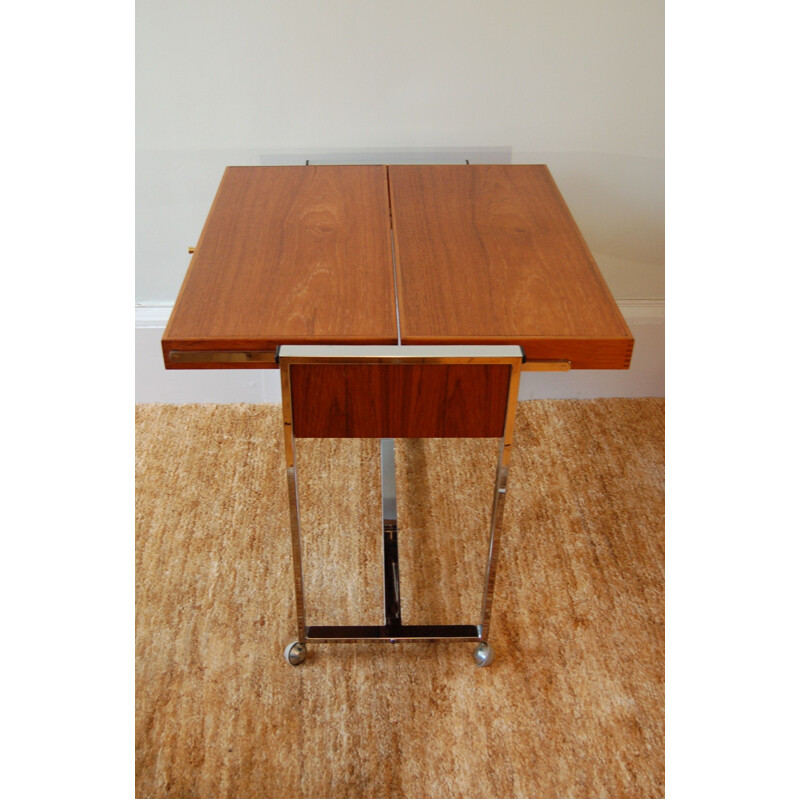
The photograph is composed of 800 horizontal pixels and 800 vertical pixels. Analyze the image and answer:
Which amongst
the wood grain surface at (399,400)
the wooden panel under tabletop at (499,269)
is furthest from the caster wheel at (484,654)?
the wooden panel under tabletop at (499,269)

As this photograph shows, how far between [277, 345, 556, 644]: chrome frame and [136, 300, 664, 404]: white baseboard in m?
0.54

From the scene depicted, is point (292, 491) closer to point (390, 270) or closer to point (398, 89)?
point (390, 270)

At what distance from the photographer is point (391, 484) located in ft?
6.27

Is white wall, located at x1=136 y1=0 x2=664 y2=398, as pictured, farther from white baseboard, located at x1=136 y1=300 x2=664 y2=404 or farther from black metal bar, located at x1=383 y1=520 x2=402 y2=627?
black metal bar, located at x1=383 y1=520 x2=402 y2=627

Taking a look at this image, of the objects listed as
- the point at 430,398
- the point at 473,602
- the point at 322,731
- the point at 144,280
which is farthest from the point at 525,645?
the point at 144,280

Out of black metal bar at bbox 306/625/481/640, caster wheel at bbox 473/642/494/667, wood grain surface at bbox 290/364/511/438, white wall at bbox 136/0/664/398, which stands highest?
white wall at bbox 136/0/664/398

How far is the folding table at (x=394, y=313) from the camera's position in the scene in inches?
49.8

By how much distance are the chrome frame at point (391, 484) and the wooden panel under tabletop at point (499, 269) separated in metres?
0.06

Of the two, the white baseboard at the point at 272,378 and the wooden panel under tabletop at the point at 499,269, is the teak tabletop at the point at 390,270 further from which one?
the white baseboard at the point at 272,378

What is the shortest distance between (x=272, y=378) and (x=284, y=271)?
3.00ft

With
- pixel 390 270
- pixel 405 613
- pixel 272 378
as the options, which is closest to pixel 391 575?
pixel 405 613

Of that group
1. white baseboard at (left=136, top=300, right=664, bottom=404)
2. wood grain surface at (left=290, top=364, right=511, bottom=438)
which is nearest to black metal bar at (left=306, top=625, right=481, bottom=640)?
wood grain surface at (left=290, top=364, right=511, bottom=438)

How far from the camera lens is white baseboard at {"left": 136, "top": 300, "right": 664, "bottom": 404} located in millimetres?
2268

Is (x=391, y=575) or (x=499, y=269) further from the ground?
(x=499, y=269)
